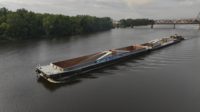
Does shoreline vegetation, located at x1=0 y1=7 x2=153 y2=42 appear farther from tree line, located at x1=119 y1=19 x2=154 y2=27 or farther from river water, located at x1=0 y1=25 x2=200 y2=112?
tree line, located at x1=119 y1=19 x2=154 y2=27

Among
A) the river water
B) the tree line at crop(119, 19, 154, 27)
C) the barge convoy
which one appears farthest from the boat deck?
the tree line at crop(119, 19, 154, 27)

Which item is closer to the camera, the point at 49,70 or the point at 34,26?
the point at 49,70

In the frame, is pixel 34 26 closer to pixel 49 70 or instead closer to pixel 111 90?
pixel 49 70

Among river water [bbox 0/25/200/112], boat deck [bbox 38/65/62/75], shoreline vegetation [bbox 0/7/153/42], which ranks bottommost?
river water [bbox 0/25/200/112]

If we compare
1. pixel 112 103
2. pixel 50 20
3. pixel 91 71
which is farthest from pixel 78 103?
pixel 50 20

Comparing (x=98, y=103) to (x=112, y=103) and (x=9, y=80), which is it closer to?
(x=112, y=103)

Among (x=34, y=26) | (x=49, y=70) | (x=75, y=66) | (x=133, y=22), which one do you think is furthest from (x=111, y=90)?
(x=133, y=22)

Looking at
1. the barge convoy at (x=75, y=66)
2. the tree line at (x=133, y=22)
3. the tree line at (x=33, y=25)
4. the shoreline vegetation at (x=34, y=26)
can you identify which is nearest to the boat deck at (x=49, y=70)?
the barge convoy at (x=75, y=66)

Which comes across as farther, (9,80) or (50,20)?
(50,20)
